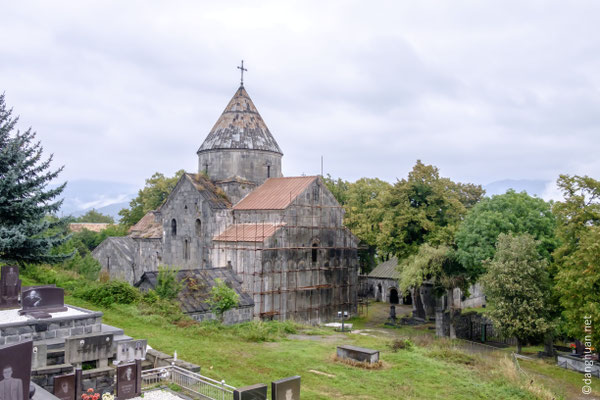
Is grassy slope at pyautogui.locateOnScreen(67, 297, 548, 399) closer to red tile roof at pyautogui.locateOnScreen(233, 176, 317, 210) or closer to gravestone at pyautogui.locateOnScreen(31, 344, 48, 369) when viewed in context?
gravestone at pyautogui.locateOnScreen(31, 344, 48, 369)

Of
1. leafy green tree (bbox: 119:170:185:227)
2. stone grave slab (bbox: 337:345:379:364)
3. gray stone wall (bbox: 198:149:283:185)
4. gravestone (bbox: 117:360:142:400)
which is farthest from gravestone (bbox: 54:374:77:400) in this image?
leafy green tree (bbox: 119:170:185:227)

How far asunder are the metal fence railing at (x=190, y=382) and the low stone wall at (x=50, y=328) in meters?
2.52

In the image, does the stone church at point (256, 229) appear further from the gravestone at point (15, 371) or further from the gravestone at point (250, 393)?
the gravestone at point (15, 371)

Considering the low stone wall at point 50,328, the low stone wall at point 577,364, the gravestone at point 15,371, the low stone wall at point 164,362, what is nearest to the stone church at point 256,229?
the low stone wall at point 164,362

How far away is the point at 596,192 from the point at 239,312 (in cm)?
1799

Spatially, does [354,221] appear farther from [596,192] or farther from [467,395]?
[467,395]

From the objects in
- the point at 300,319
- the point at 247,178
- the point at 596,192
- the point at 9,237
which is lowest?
the point at 300,319

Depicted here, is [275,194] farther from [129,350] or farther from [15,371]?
[15,371]

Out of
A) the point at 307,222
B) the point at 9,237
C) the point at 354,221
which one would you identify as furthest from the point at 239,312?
the point at 354,221

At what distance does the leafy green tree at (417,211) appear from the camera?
1145 inches

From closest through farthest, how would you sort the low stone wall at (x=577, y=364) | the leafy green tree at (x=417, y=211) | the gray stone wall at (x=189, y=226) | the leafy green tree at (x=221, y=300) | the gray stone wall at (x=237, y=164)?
1. the low stone wall at (x=577, y=364)
2. the leafy green tree at (x=221, y=300)
3. the leafy green tree at (x=417, y=211)
4. the gray stone wall at (x=189, y=226)
5. the gray stone wall at (x=237, y=164)

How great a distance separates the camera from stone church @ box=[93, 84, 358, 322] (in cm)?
2773

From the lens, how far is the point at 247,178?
33094 mm

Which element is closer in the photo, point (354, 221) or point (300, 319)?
point (300, 319)
